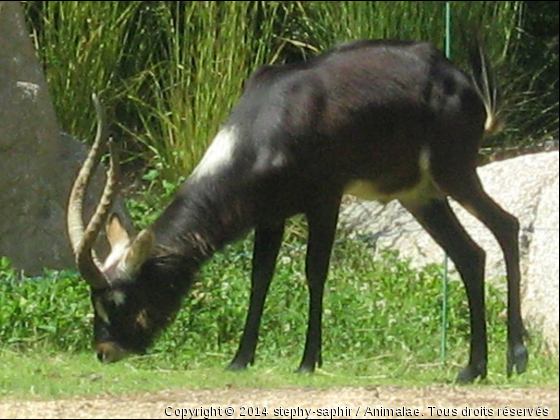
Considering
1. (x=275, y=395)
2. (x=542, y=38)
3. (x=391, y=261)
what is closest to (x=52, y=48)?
(x=391, y=261)

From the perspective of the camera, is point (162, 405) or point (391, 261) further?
point (391, 261)

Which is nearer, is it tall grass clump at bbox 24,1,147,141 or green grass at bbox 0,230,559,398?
green grass at bbox 0,230,559,398

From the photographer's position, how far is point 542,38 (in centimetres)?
1495

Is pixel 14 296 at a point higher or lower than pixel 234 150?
lower

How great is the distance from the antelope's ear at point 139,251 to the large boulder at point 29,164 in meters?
2.78

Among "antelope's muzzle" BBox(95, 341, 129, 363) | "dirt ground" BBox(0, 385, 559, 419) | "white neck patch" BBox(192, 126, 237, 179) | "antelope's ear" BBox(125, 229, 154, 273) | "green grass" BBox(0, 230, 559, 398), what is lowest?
"green grass" BBox(0, 230, 559, 398)

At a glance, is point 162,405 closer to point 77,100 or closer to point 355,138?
point 355,138

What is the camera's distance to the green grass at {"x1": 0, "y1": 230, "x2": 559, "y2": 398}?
26.0 feet

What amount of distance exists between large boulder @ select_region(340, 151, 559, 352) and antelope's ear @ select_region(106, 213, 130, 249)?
2.77 m

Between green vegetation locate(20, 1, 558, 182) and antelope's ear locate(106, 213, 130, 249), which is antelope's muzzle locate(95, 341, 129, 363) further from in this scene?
green vegetation locate(20, 1, 558, 182)

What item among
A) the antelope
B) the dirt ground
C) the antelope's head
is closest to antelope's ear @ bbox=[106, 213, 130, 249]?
the antelope

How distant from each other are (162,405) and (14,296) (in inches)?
144

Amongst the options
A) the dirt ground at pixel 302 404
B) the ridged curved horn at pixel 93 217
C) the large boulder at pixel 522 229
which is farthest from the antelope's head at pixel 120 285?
the large boulder at pixel 522 229

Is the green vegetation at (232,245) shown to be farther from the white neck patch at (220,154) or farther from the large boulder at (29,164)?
the white neck patch at (220,154)
